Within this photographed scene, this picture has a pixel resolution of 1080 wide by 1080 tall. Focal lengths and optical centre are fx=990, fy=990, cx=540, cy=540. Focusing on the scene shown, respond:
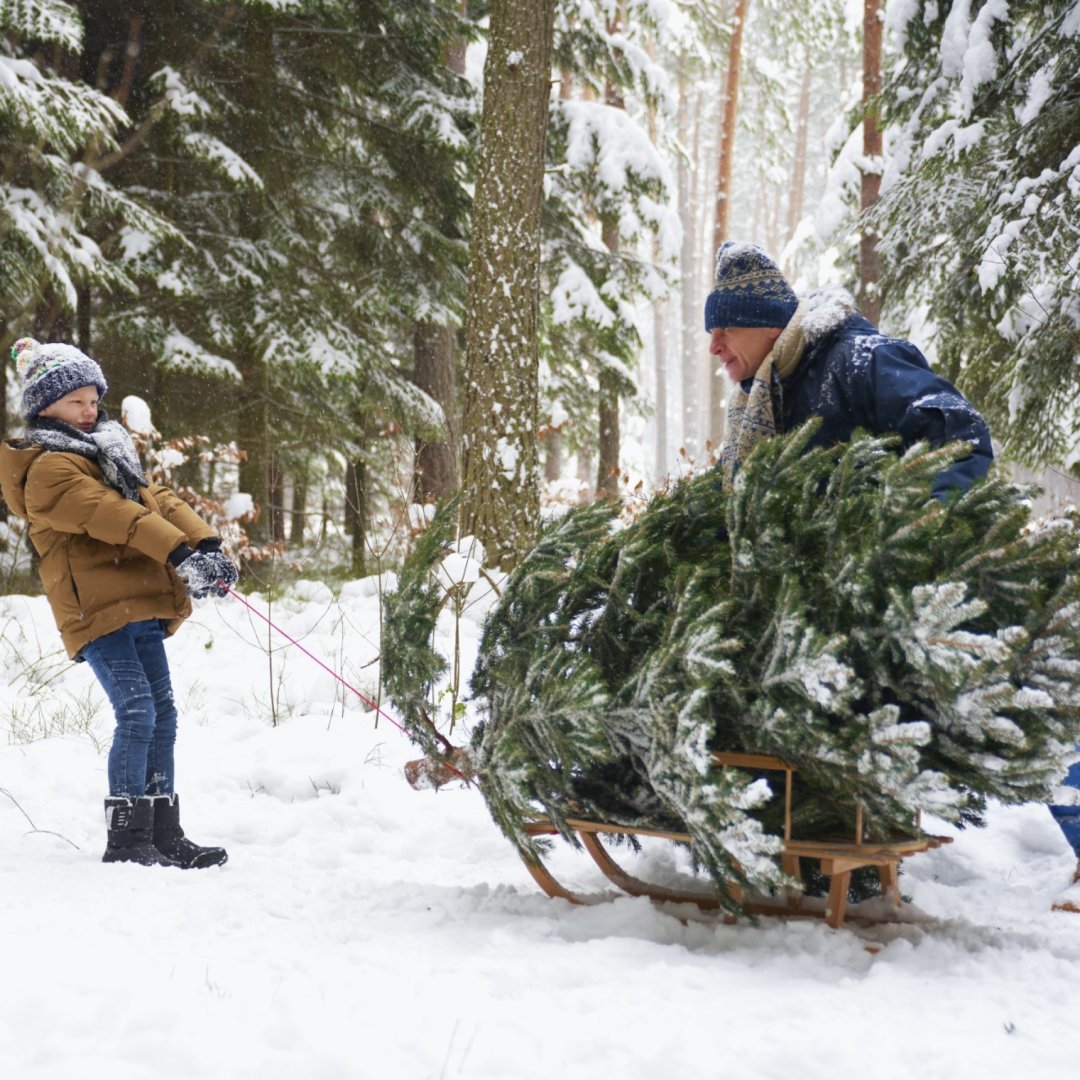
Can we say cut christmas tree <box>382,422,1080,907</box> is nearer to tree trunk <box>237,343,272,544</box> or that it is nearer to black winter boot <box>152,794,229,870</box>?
black winter boot <box>152,794,229,870</box>

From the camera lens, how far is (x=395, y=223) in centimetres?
1072

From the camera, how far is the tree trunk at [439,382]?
1106 cm

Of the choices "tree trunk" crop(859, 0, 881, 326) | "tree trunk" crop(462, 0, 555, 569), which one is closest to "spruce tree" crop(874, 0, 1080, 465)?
"tree trunk" crop(462, 0, 555, 569)

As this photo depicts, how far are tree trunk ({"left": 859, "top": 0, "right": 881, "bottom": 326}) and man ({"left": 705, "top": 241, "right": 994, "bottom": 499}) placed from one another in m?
8.11

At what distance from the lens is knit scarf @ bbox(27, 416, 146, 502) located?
3674mm

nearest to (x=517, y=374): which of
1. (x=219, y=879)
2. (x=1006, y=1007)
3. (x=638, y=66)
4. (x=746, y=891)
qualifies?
(x=219, y=879)

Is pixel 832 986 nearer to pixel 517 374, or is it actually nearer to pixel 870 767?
pixel 870 767

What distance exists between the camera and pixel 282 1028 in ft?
6.87

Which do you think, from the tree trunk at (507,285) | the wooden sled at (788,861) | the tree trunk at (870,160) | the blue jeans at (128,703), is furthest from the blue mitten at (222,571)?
the tree trunk at (870,160)

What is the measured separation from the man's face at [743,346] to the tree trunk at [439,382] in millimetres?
7635

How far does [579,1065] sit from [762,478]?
1515 millimetres

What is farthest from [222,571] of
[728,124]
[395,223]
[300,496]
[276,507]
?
[728,124]

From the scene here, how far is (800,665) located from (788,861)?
64 centimetres

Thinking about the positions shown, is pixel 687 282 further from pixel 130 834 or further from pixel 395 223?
pixel 130 834
